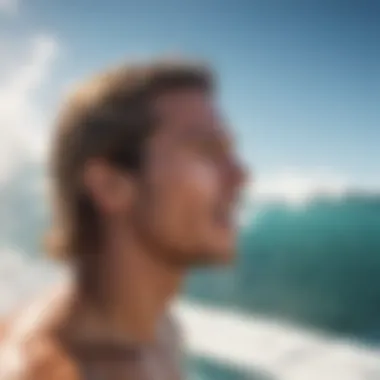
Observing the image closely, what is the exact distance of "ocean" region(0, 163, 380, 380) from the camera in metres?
1.18

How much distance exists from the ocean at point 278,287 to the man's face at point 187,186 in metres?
0.09

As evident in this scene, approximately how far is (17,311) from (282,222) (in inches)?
16.8

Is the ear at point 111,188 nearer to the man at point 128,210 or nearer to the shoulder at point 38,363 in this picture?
the man at point 128,210

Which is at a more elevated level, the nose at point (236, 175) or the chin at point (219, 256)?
the nose at point (236, 175)

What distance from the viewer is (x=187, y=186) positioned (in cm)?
110

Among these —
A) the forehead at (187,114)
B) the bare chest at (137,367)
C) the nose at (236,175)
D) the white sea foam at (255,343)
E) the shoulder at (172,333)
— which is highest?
the forehead at (187,114)

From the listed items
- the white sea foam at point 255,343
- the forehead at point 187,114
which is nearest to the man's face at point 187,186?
the forehead at point 187,114

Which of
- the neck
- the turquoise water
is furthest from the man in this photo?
the turquoise water

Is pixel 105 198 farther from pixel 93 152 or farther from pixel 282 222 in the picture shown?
pixel 282 222

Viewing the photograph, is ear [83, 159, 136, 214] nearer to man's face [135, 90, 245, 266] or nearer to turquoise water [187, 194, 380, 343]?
man's face [135, 90, 245, 266]

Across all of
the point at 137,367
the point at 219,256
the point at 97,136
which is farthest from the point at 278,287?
the point at 97,136

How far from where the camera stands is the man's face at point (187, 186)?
109cm

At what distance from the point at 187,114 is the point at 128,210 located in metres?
0.16

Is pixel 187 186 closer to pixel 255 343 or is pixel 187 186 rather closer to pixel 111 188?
pixel 111 188
